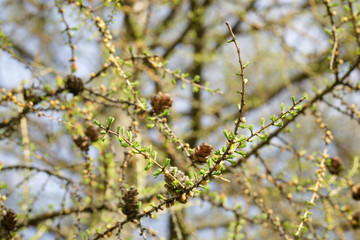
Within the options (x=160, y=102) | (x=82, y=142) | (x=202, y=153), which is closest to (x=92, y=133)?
(x=82, y=142)

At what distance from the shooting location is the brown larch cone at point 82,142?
172 cm

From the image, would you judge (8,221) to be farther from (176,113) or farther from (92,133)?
(176,113)

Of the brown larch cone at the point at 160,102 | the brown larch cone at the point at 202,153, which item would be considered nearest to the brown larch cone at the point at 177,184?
the brown larch cone at the point at 202,153

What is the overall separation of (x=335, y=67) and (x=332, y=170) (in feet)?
1.89

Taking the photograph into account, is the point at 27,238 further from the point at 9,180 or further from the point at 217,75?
the point at 217,75

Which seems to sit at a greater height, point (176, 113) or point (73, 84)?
point (176, 113)

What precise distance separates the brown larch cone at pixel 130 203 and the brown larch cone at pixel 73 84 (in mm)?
691

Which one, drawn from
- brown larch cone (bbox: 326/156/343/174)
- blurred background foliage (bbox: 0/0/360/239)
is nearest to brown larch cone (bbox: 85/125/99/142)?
blurred background foliage (bbox: 0/0/360/239)

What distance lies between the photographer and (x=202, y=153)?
1.38 metres

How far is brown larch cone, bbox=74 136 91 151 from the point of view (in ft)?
5.64

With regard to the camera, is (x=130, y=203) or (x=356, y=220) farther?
(x=356, y=220)

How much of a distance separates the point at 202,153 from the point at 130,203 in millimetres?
346

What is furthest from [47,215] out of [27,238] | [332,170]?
[332,170]

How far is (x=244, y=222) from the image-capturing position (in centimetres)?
213
